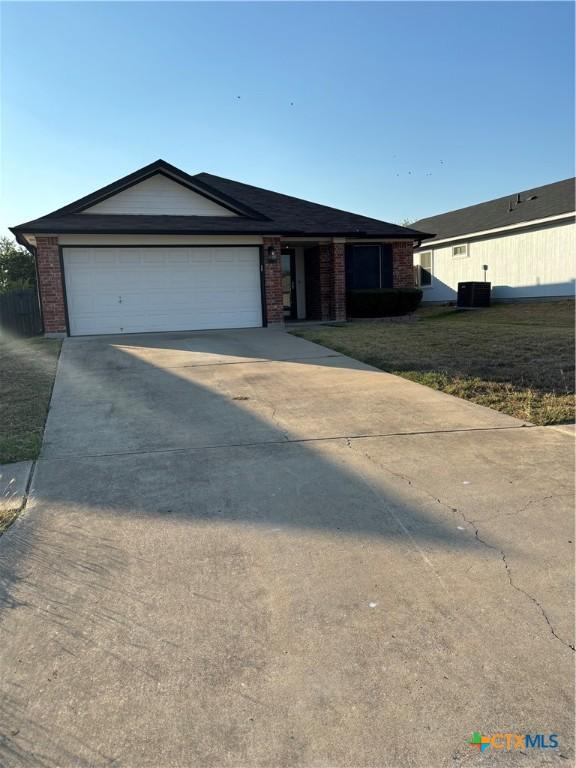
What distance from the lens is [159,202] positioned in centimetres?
1560

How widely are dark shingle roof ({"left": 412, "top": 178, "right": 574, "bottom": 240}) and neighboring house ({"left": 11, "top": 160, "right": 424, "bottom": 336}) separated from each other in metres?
7.29

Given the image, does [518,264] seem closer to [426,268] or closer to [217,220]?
[426,268]

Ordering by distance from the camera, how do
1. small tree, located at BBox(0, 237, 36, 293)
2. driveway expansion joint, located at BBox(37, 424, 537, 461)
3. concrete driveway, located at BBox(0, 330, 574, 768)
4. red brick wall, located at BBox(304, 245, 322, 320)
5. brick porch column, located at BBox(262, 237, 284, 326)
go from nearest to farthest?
concrete driveway, located at BBox(0, 330, 574, 768) < driveway expansion joint, located at BBox(37, 424, 537, 461) < brick porch column, located at BBox(262, 237, 284, 326) < red brick wall, located at BBox(304, 245, 322, 320) < small tree, located at BBox(0, 237, 36, 293)

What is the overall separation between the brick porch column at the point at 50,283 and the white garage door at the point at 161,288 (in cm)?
26

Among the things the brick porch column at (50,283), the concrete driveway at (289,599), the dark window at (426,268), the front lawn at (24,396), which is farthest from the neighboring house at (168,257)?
the dark window at (426,268)

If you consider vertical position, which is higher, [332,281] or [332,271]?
[332,271]

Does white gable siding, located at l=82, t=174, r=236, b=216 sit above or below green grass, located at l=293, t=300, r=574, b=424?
above

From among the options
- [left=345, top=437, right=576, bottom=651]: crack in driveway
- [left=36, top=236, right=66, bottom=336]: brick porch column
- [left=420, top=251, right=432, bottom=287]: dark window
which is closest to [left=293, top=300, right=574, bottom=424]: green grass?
[left=345, top=437, right=576, bottom=651]: crack in driveway

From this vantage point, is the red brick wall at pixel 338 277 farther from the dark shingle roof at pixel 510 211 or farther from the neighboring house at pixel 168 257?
the dark shingle roof at pixel 510 211

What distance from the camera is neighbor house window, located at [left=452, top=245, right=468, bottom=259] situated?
82.0 feet

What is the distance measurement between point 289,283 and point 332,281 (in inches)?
73.9

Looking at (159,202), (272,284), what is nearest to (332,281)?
(272,284)

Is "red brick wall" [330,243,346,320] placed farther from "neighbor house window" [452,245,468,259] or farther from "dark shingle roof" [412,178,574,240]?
"neighbor house window" [452,245,468,259]

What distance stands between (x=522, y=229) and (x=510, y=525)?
21.3m
